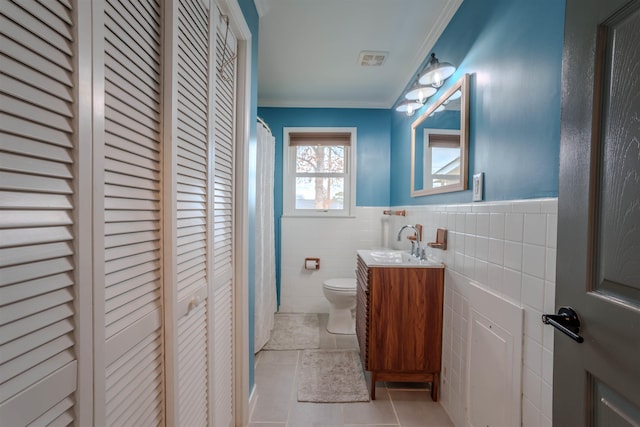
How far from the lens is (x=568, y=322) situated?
647 mm

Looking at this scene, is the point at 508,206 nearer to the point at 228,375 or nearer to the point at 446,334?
the point at 446,334

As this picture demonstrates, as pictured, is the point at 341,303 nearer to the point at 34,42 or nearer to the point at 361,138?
the point at 361,138

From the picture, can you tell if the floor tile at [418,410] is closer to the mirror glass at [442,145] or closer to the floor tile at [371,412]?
the floor tile at [371,412]

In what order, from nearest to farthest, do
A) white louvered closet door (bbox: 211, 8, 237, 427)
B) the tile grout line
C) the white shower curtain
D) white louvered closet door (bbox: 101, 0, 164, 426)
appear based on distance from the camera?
white louvered closet door (bbox: 101, 0, 164, 426) → white louvered closet door (bbox: 211, 8, 237, 427) → the tile grout line → the white shower curtain

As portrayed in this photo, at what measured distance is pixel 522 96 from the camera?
104 cm

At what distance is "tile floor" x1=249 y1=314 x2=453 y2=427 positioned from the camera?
4.96 feet

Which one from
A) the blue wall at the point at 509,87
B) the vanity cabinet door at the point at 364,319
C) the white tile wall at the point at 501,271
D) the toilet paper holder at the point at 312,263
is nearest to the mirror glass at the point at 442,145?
the blue wall at the point at 509,87

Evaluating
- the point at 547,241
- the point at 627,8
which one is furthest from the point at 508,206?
the point at 627,8

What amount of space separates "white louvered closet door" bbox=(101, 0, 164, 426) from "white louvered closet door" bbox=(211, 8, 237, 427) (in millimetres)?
355

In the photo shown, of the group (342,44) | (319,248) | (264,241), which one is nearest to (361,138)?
(342,44)

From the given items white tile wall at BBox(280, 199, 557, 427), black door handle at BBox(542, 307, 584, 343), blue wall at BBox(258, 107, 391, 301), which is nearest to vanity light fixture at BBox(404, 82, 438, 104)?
white tile wall at BBox(280, 199, 557, 427)

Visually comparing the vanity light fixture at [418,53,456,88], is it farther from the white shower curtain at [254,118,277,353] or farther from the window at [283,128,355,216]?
the window at [283,128,355,216]

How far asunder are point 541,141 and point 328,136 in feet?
7.73

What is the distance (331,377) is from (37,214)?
76.7 inches
